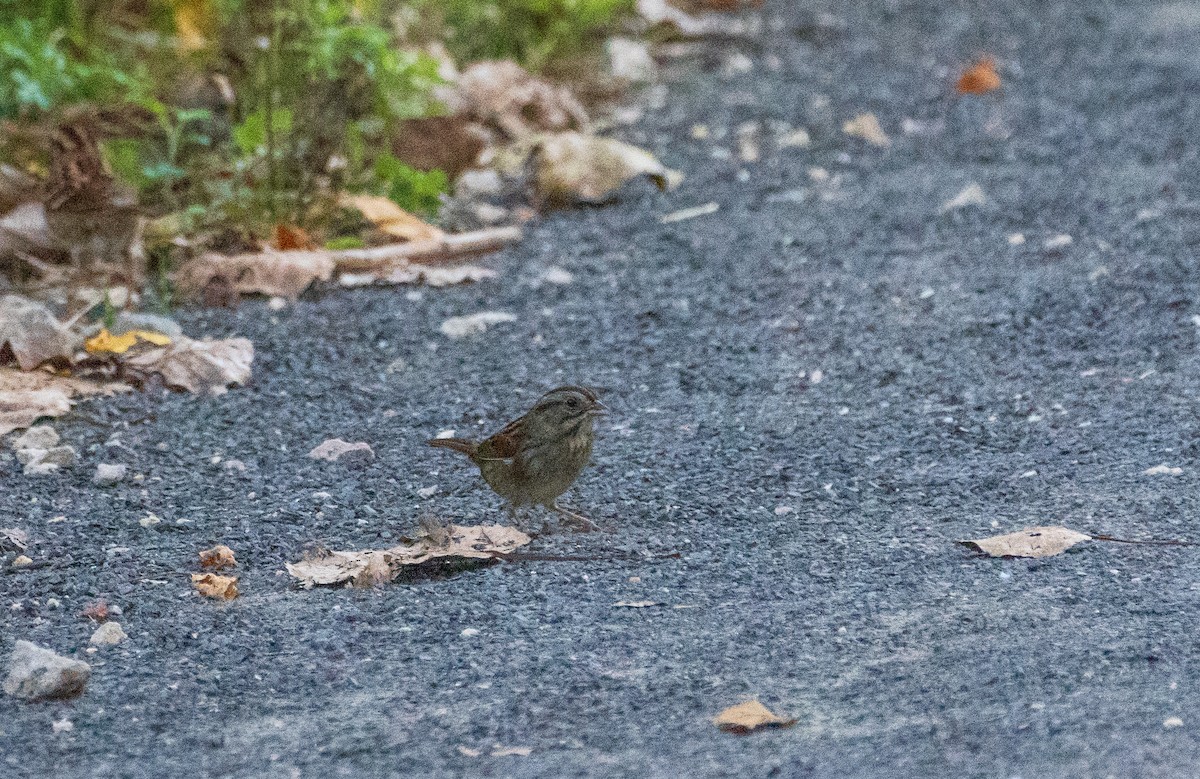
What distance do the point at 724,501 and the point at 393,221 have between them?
2.59 metres

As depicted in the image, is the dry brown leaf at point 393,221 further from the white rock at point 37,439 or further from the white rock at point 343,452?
the white rock at point 37,439

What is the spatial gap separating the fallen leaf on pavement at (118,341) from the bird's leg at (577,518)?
72.6 inches

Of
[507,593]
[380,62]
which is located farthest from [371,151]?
[507,593]

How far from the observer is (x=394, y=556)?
3.87m

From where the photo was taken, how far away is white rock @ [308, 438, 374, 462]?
463cm

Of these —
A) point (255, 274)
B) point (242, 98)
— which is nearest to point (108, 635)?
point (255, 274)

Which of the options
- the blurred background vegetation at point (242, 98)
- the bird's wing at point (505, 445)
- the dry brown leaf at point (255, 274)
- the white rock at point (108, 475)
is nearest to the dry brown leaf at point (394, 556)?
the bird's wing at point (505, 445)

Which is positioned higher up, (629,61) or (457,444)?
(629,61)

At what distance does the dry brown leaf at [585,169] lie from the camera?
6910 millimetres

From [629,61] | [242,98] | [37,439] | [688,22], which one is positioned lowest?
[37,439]

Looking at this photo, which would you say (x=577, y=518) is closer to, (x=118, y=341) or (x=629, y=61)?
(x=118, y=341)

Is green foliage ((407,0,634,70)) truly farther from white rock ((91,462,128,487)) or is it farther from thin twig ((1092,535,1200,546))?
thin twig ((1092,535,1200,546))

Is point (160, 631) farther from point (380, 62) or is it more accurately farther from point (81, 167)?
point (380, 62)

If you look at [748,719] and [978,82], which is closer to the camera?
[748,719]
